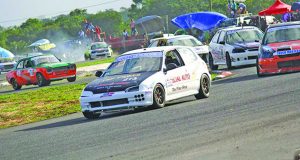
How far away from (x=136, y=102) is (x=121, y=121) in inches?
44.3

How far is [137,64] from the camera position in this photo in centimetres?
1686

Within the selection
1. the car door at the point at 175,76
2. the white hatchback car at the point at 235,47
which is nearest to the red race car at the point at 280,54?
the white hatchback car at the point at 235,47

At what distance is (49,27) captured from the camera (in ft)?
354

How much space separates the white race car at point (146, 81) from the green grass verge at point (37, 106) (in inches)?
92.0

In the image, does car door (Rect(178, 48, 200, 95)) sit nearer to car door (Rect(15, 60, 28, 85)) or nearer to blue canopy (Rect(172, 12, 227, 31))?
car door (Rect(15, 60, 28, 85))

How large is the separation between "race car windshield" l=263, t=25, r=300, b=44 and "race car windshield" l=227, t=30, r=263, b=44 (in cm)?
498

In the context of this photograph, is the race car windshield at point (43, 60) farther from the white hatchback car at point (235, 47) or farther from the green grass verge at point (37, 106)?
the white hatchback car at point (235, 47)

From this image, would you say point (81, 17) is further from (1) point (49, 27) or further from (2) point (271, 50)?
(2) point (271, 50)

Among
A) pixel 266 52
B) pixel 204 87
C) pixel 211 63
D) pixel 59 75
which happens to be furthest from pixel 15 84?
pixel 204 87

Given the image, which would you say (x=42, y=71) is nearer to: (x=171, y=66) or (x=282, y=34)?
(x=282, y=34)

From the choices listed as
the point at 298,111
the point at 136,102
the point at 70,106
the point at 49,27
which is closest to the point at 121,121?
the point at 136,102

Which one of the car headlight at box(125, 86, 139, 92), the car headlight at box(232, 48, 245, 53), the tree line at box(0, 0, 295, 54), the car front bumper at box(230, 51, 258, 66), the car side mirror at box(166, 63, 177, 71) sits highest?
the car side mirror at box(166, 63, 177, 71)

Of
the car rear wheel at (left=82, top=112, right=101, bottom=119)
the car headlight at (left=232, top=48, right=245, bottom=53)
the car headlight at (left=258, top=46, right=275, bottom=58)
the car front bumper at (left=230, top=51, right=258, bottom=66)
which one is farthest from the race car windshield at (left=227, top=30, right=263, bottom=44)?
the car rear wheel at (left=82, top=112, right=101, bottom=119)

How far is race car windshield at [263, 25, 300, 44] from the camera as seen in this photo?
22.6 meters
